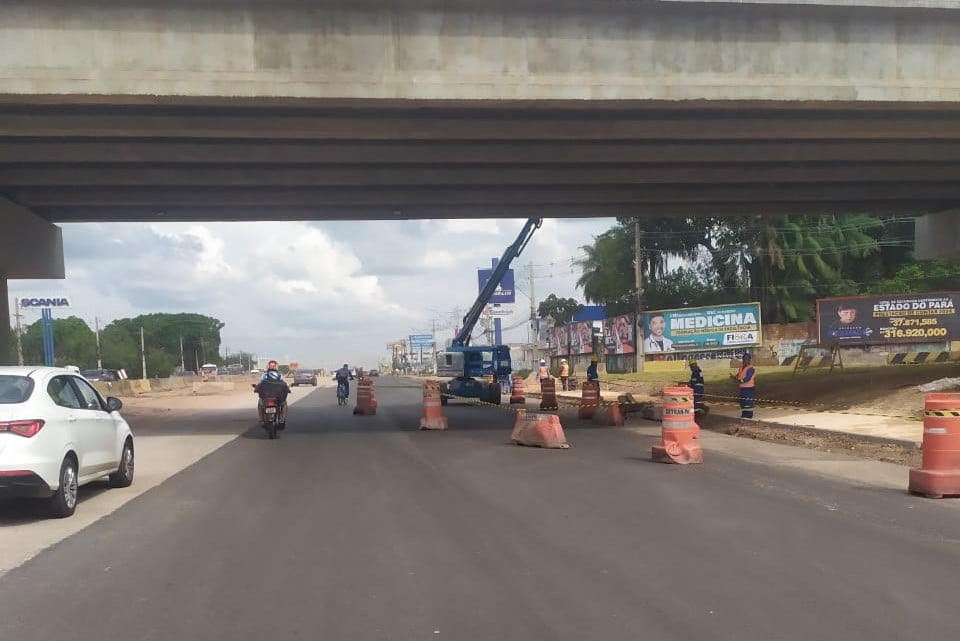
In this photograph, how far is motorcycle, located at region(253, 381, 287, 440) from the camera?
64.0ft

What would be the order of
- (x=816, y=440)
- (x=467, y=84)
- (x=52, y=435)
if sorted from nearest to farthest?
(x=52, y=435)
(x=467, y=84)
(x=816, y=440)

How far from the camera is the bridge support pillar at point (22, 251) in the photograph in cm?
2273

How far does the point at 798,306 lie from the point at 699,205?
134 feet

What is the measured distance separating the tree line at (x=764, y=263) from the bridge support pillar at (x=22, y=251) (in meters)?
42.8

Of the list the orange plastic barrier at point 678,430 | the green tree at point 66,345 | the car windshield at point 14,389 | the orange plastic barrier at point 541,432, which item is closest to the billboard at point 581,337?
the orange plastic barrier at point 541,432

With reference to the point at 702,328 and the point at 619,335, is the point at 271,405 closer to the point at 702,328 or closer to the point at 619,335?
the point at 702,328

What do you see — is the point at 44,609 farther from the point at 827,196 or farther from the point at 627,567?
the point at 827,196

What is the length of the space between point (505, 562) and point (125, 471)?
23.0 ft

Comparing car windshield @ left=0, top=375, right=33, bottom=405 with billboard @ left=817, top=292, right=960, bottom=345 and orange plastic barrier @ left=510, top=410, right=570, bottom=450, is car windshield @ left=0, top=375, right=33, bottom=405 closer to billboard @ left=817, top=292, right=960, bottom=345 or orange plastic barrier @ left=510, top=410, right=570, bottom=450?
orange plastic barrier @ left=510, top=410, right=570, bottom=450

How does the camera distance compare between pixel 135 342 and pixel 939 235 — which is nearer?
pixel 939 235

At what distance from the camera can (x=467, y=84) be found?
15477 mm

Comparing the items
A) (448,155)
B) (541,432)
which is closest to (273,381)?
(448,155)

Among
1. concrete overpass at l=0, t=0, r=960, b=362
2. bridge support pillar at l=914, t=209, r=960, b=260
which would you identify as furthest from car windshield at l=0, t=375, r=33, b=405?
bridge support pillar at l=914, t=209, r=960, b=260

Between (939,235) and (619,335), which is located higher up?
(939,235)
